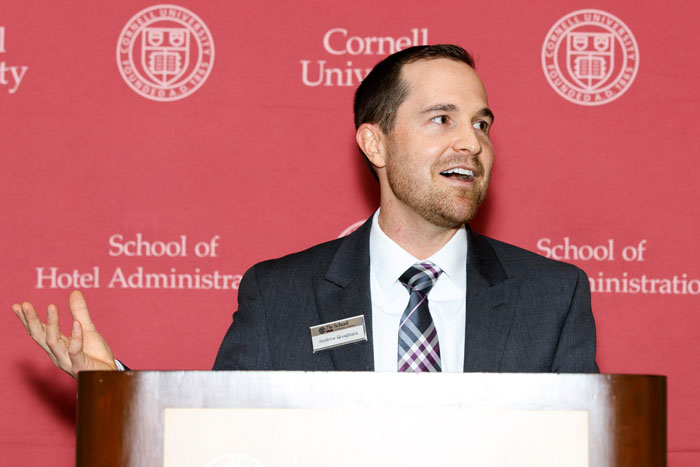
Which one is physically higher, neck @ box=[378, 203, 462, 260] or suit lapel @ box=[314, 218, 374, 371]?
neck @ box=[378, 203, 462, 260]

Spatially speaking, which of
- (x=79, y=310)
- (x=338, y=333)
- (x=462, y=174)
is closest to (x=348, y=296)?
(x=338, y=333)

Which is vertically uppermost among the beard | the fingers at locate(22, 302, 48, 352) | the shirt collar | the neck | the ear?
the ear

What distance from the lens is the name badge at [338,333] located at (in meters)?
1.61

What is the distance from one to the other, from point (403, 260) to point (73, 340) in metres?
0.84

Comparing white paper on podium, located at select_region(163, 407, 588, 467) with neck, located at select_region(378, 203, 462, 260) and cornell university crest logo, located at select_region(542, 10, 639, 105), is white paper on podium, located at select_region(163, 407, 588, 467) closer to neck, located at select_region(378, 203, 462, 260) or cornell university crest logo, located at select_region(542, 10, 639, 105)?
neck, located at select_region(378, 203, 462, 260)

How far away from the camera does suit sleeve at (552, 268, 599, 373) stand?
5.40 ft

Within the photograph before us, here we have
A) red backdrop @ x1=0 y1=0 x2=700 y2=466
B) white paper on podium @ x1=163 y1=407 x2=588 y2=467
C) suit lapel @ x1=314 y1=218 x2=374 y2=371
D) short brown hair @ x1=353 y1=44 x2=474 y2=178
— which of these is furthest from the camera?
red backdrop @ x1=0 y1=0 x2=700 y2=466

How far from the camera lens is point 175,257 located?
7.68 ft

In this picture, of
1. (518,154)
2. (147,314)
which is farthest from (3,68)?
(518,154)

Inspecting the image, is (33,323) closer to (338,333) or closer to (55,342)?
(55,342)

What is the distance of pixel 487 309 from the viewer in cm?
168

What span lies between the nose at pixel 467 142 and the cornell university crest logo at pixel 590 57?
733mm

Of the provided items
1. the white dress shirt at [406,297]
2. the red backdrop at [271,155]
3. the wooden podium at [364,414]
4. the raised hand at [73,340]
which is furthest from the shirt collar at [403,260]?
the wooden podium at [364,414]

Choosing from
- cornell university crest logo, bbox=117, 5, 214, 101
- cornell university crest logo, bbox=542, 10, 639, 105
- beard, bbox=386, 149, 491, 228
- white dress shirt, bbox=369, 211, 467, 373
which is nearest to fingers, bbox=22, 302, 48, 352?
white dress shirt, bbox=369, 211, 467, 373
